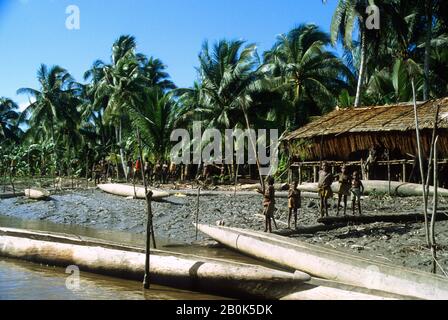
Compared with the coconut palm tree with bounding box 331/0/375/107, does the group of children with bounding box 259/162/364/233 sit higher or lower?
lower

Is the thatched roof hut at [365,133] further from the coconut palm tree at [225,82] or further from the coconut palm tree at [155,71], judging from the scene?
the coconut palm tree at [155,71]

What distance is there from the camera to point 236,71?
24844mm

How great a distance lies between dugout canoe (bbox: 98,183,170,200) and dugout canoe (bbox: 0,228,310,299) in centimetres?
710

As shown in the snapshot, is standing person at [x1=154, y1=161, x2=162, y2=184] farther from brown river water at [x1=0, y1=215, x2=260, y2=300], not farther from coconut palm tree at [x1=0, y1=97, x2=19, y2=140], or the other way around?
coconut palm tree at [x1=0, y1=97, x2=19, y2=140]

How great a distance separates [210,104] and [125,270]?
60.7 ft

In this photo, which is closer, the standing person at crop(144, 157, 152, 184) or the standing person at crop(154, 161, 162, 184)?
the standing person at crop(144, 157, 152, 184)

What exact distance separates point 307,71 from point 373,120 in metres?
8.34

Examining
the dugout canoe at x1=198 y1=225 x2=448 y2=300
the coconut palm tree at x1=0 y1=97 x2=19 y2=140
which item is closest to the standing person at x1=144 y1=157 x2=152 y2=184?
the dugout canoe at x1=198 y1=225 x2=448 y2=300

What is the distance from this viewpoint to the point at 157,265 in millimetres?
7938

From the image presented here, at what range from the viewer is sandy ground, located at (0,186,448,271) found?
9953 mm

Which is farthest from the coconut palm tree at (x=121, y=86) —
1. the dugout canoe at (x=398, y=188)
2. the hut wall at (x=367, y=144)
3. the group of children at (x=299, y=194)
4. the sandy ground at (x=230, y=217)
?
the group of children at (x=299, y=194)

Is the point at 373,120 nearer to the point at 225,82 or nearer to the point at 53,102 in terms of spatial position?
the point at 225,82
